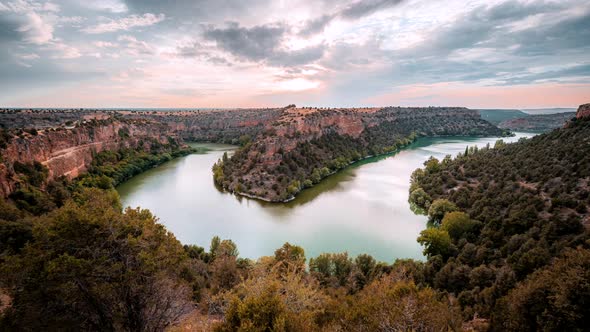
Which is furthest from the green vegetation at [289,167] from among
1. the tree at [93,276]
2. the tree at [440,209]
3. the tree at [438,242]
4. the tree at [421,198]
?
the tree at [93,276]

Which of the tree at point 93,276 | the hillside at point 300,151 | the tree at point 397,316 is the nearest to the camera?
the tree at point 397,316

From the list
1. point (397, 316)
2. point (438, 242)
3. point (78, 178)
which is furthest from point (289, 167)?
point (397, 316)

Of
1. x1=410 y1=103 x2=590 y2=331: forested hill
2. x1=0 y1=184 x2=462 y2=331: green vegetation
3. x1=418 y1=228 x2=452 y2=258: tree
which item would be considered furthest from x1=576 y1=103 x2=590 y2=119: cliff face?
x1=0 y1=184 x2=462 y2=331: green vegetation

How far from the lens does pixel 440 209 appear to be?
27531 millimetres

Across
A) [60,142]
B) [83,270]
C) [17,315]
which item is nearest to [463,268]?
[83,270]

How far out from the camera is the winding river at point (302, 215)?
81.9ft

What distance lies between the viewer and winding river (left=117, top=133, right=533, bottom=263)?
24969 millimetres

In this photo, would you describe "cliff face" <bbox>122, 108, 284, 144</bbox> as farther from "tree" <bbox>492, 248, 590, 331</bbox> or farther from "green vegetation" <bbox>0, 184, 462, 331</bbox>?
"tree" <bbox>492, 248, 590, 331</bbox>

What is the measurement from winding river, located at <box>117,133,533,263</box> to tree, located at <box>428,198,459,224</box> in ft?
4.85

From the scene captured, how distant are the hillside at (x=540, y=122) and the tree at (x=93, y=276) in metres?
155

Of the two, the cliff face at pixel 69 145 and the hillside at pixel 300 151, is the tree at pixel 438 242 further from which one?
the cliff face at pixel 69 145

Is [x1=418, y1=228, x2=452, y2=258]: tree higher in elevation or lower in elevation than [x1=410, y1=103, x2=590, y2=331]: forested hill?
lower

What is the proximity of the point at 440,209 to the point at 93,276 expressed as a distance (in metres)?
27.9

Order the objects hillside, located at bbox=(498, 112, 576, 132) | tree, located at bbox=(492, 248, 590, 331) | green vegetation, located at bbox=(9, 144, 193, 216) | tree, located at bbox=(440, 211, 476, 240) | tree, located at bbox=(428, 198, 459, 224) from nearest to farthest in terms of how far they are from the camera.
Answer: tree, located at bbox=(492, 248, 590, 331)
tree, located at bbox=(440, 211, 476, 240)
green vegetation, located at bbox=(9, 144, 193, 216)
tree, located at bbox=(428, 198, 459, 224)
hillside, located at bbox=(498, 112, 576, 132)
